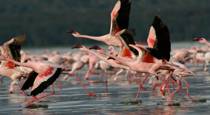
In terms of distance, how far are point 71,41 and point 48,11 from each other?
1684 cm

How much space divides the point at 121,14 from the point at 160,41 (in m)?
2.68

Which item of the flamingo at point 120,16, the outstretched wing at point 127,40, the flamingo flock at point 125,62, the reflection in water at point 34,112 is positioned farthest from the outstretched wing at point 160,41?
the reflection in water at point 34,112

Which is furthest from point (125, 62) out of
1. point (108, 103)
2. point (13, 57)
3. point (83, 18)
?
point (83, 18)

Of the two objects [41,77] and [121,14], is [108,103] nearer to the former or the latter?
[41,77]

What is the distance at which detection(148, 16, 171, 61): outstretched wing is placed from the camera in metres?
18.5

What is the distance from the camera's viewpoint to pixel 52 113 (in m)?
17.0

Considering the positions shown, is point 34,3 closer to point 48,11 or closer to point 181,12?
point 48,11

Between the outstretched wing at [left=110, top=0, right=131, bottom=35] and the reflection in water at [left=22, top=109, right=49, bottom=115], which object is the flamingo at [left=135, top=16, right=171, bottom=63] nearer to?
the outstretched wing at [left=110, top=0, right=131, bottom=35]

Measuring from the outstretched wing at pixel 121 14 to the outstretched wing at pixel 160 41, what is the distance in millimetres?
2471

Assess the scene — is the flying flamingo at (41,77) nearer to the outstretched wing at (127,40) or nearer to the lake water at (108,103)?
the lake water at (108,103)

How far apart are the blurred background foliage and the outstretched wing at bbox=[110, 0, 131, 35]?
3967 cm

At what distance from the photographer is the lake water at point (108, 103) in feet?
54.4

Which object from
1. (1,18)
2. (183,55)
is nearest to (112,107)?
(183,55)

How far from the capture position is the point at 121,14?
21.0 metres
